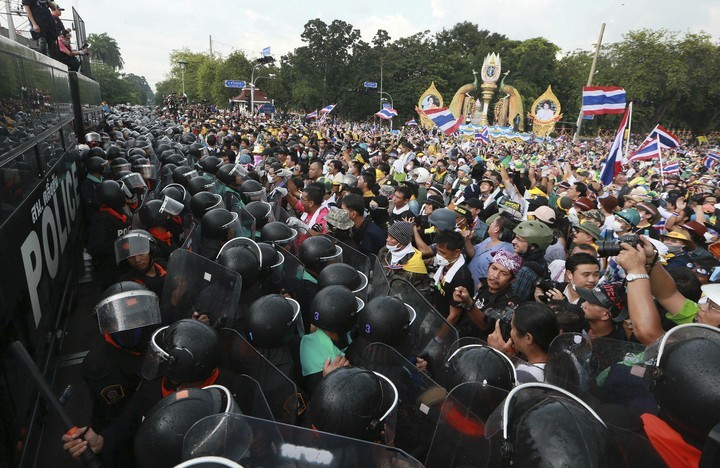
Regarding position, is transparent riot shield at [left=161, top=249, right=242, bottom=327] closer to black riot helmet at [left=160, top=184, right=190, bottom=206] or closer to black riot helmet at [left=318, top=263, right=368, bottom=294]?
black riot helmet at [left=318, top=263, right=368, bottom=294]

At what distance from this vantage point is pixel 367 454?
1403 millimetres

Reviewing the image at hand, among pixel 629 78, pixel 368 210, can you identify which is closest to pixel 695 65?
pixel 629 78

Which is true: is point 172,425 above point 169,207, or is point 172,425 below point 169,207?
below

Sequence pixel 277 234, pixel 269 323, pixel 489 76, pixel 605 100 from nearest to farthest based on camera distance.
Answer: pixel 269 323, pixel 277 234, pixel 605 100, pixel 489 76

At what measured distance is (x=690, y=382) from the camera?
1.43 m

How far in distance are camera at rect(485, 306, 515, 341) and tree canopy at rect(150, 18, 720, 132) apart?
51852 mm

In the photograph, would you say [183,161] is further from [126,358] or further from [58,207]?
[126,358]

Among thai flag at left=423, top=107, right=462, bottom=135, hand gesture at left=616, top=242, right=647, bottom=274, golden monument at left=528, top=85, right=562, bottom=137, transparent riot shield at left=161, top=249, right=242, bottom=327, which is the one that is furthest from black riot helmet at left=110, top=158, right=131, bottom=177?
golden monument at left=528, top=85, right=562, bottom=137

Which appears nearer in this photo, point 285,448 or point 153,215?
point 285,448

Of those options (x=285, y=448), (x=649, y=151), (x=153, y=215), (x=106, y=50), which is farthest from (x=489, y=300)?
(x=106, y=50)

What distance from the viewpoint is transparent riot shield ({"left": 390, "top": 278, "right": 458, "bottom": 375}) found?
9.55ft

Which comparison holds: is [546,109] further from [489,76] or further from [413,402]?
[413,402]

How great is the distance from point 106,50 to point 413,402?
12399 centimetres

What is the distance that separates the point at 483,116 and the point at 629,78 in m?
16.0
